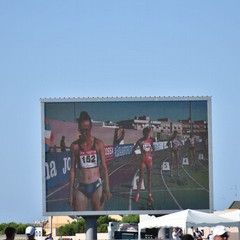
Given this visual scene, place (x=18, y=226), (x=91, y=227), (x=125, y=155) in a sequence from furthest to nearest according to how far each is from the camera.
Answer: (x=18, y=226) < (x=91, y=227) < (x=125, y=155)

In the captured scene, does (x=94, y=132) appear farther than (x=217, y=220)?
Yes

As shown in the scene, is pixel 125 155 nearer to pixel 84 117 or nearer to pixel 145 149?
pixel 145 149

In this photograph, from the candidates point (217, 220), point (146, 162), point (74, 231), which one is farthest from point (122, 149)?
point (74, 231)

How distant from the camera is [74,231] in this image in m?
84.0

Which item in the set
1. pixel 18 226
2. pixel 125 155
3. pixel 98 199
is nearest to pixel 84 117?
pixel 125 155

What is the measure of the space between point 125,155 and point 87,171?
1.66 m

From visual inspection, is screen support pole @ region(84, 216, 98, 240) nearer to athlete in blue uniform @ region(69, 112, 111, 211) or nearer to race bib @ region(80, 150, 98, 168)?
athlete in blue uniform @ region(69, 112, 111, 211)

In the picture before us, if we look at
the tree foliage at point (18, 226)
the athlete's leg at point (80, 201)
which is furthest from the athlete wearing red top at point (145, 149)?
the tree foliage at point (18, 226)

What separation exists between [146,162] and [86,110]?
10.6 feet

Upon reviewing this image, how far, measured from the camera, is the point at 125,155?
132 ft

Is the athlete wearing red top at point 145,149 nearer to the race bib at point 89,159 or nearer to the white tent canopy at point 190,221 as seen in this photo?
the race bib at point 89,159

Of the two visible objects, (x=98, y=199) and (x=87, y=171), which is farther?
(x=98, y=199)

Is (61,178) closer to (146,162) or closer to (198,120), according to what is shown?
(146,162)

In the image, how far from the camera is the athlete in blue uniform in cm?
4028
